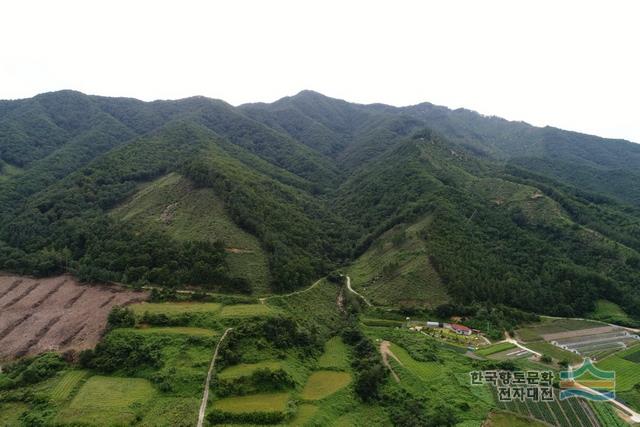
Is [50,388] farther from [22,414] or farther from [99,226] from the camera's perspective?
[99,226]

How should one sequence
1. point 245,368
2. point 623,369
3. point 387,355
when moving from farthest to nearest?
point 387,355 → point 623,369 → point 245,368

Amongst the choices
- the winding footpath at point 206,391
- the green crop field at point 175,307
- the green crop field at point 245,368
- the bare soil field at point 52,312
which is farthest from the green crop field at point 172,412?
the green crop field at point 175,307

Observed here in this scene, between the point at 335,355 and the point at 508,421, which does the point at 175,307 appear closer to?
the point at 335,355

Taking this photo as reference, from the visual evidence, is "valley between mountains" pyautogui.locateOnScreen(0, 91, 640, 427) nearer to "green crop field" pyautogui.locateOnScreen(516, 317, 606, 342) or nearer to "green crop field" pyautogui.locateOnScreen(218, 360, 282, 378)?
"green crop field" pyautogui.locateOnScreen(218, 360, 282, 378)

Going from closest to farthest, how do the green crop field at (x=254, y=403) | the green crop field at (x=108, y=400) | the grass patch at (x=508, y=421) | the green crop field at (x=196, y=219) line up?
1. the green crop field at (x=108, y=400)
2. the green crop field at (x=254, y=403)
3. the grass patch at (x=508, y=421)
4. the green crop field at (x=196, y=219)

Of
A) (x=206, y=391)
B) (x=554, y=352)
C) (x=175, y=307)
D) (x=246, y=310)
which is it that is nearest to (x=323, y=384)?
(x=206, y=391)
